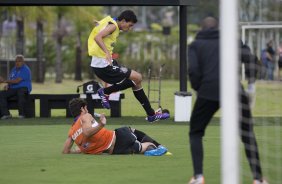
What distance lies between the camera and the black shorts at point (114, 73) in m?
15.5

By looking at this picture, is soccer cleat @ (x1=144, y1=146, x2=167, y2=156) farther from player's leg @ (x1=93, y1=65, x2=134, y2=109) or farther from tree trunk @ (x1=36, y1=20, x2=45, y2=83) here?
tree trunk @ (x1=36, y1=20, x2=45, y2=83)

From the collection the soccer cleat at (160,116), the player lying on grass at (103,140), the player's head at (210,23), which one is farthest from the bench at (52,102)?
the player's head at (210,23)

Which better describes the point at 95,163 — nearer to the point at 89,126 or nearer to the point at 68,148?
the point at 89,126

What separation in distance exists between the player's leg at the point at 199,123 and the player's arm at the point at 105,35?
5319 millimetres

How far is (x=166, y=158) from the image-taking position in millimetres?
13070

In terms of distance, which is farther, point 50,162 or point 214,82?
point 50,162

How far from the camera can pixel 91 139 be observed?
13062 mm

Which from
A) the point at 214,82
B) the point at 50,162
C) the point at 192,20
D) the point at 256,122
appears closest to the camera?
the point at 214,82

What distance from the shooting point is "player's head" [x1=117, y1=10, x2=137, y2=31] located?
15.1 m

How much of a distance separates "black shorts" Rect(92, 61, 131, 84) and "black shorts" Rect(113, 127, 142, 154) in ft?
7.97

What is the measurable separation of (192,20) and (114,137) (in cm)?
7036

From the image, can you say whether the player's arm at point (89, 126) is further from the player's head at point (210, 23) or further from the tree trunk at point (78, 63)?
the tree trunk at point (78, 63)

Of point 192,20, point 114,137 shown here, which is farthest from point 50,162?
point 192,20

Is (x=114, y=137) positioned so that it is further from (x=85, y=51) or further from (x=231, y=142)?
(x=85, y=51)
